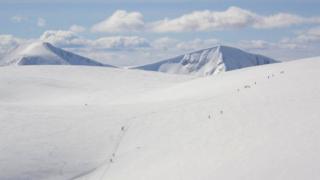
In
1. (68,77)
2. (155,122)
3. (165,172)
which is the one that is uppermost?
(68,77)

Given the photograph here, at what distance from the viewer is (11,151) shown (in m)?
25.3

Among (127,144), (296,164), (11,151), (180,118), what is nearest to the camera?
(296,164)

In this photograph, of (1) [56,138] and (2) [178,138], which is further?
(1) [56,138]

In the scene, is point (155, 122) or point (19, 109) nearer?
point (155, 122)

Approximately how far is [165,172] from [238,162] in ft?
10.4

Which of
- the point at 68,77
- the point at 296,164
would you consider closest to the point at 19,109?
the point at 296,164

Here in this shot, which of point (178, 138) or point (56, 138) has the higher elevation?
point (56, 138)

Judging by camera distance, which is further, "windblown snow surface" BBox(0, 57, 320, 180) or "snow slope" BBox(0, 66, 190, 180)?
"snow slope" BBox(0, 66, 190, 180)

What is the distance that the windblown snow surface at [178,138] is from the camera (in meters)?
20.6

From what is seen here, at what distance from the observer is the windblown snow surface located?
20.6m

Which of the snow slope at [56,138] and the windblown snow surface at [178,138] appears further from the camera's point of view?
the snow slope at [56,138]

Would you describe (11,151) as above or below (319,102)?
below

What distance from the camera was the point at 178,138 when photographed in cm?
2586

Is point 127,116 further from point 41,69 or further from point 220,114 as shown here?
point 41,69
